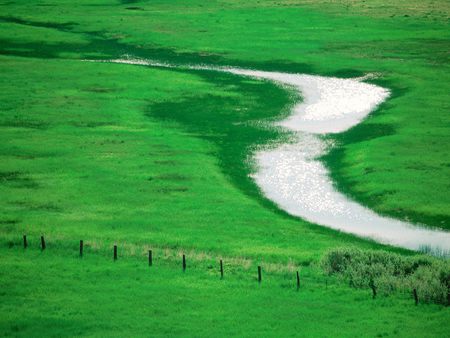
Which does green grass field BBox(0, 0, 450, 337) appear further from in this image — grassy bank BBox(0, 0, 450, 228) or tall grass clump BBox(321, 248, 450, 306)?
tall grass clump BBox(321, 248, 450, 306)

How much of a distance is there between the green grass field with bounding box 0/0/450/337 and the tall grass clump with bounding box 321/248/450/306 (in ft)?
2.99

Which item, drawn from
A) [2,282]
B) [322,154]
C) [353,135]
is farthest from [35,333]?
[353,135]

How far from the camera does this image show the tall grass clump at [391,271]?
132 ft

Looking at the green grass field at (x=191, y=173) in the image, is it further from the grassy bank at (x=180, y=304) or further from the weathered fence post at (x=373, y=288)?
the weathered fence post at (x=373, y=288)

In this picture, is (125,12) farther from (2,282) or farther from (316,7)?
(2,282)

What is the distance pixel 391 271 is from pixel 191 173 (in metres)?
23.8

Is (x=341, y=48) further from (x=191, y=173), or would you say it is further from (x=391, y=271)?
(x=391, y=271)

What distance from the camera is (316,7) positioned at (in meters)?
144

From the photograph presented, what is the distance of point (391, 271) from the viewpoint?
43031 millimetres

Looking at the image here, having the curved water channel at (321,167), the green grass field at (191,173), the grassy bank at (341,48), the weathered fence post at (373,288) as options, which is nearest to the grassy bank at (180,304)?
the green grass field at (191,173)

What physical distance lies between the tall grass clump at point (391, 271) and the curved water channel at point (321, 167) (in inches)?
200

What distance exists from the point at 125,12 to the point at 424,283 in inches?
4377

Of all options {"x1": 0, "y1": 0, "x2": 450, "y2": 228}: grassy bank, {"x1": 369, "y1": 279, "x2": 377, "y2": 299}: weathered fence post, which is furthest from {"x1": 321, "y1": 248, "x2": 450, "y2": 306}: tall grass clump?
{"x1": 0, "y1": 0, "x2": 450, "y2": 228}: grassy bank

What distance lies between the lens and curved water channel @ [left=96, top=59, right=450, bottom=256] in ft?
171
